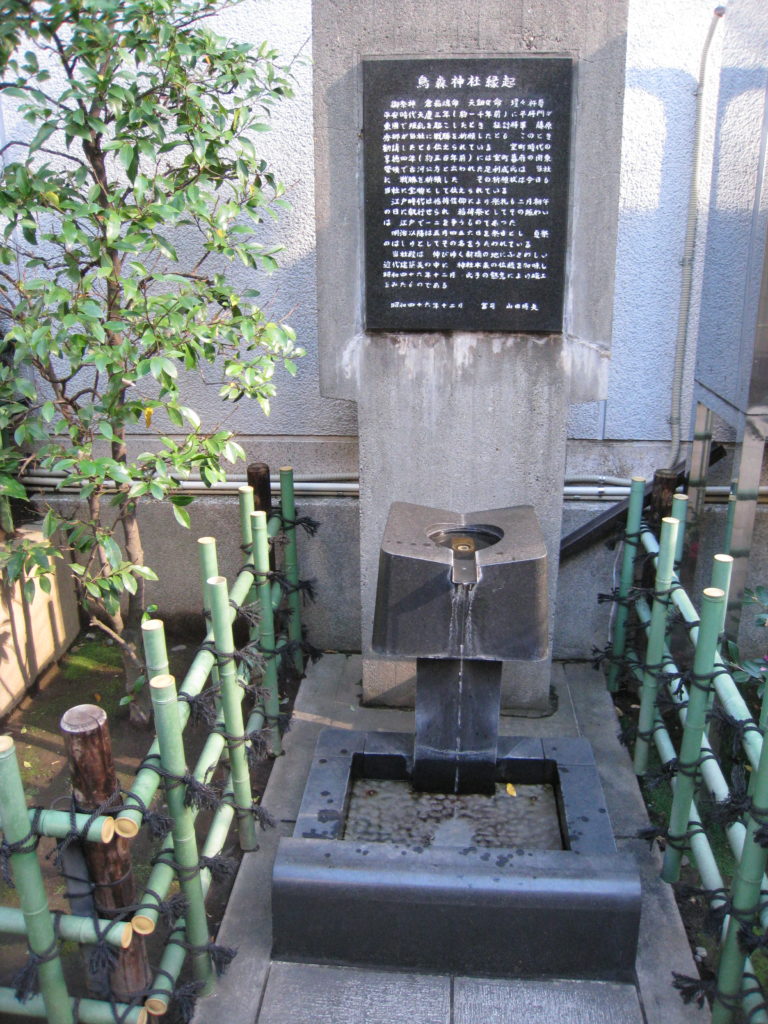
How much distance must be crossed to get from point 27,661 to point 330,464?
203 centimetres

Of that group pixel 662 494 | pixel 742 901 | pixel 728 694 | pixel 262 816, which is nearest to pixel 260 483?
pixel 262 816

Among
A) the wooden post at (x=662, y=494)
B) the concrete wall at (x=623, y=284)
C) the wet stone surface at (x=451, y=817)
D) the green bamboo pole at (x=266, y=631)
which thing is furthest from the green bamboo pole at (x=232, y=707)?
the wooden post at (x=662, y=494)

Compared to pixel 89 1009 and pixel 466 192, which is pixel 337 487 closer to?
pixel 466 192

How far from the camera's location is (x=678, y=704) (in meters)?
3.54

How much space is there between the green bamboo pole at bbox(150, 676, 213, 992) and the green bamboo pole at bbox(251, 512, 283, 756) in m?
0.90

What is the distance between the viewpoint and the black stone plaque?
3.79m

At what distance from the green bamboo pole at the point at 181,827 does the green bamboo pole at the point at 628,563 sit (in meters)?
2.53

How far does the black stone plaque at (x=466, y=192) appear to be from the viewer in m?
3.79

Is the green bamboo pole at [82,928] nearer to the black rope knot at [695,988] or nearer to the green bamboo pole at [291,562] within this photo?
the black rope knot at [695,988]

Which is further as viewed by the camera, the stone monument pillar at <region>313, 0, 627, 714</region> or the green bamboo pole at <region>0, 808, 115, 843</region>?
the stone monument pillar at <region>313, 0, 627, 714</region>

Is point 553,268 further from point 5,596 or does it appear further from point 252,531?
point 5,596

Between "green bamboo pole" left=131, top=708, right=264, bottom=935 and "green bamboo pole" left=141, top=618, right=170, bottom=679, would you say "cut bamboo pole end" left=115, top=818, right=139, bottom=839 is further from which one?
"green bamboo pole" left=141, top=618, right=170, bottom=679

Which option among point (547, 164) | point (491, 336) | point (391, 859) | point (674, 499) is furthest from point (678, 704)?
point (547, 164)

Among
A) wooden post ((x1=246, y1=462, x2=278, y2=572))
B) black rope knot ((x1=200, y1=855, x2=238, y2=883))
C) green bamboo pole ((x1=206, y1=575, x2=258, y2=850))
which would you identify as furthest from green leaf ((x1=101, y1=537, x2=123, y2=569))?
black rope knot ((x1=200, y1=855, x2=238, y2=883))
